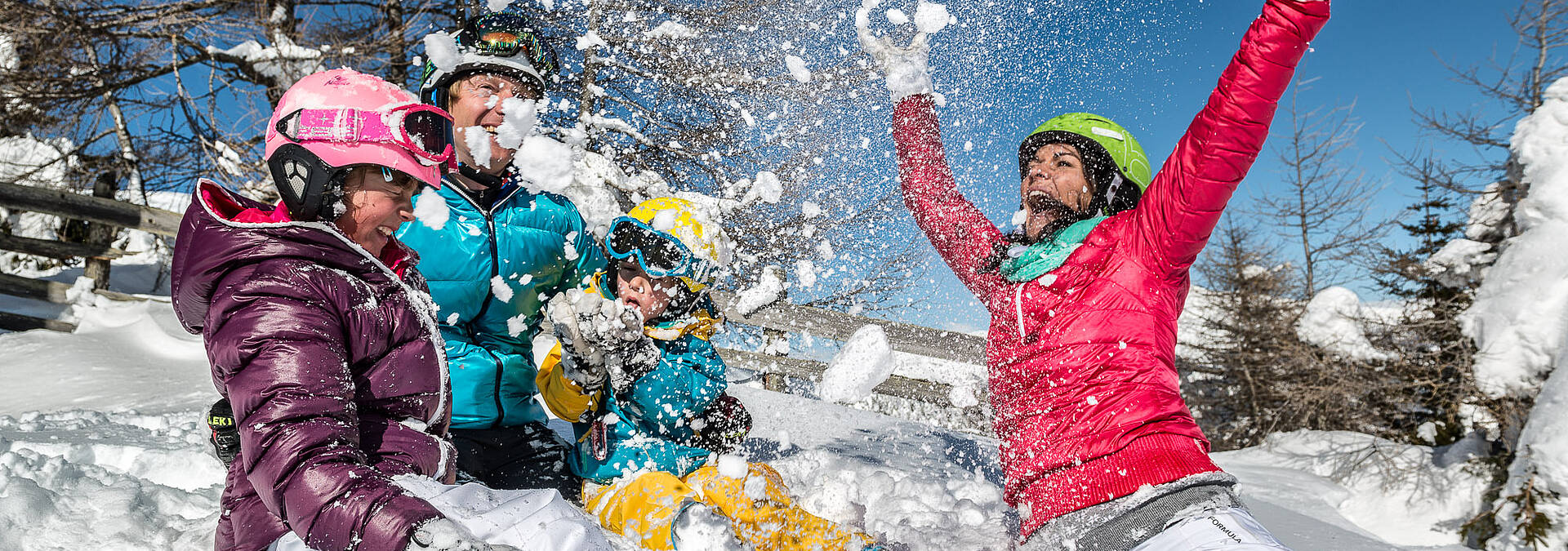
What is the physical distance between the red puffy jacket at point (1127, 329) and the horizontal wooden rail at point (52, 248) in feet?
35.9

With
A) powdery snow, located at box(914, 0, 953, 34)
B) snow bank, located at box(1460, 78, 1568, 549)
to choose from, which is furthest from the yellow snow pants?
snow bank, located at box(1460, 78, 1568, 549)

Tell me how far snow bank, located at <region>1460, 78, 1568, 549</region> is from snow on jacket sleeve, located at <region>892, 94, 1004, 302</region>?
4748mm

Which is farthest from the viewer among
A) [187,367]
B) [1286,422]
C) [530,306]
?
[1286,422]

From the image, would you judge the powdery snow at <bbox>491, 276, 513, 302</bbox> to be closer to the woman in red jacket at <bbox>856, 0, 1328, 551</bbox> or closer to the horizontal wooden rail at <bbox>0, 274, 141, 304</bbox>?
the woman in red jacket at <bbox>856, 0, 1328, 551</bbox>

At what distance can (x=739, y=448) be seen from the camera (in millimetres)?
2727

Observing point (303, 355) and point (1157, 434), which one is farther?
point (1157, 434)

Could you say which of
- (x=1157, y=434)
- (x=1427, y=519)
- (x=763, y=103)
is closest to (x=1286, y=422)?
(x=1427, y=519)

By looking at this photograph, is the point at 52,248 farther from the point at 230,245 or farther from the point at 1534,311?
the point at 1534,311

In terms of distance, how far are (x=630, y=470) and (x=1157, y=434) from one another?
1681mm

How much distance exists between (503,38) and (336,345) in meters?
1.58

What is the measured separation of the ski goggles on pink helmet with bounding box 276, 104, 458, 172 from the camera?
4.86 ft

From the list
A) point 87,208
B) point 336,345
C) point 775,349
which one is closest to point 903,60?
point 336,345

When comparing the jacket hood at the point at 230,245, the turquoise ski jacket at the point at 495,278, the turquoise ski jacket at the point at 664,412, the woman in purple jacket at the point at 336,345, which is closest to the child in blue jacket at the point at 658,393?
the turquoise ski jacket at the point at 664,412

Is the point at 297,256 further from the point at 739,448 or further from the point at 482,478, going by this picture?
the point at 739,448
